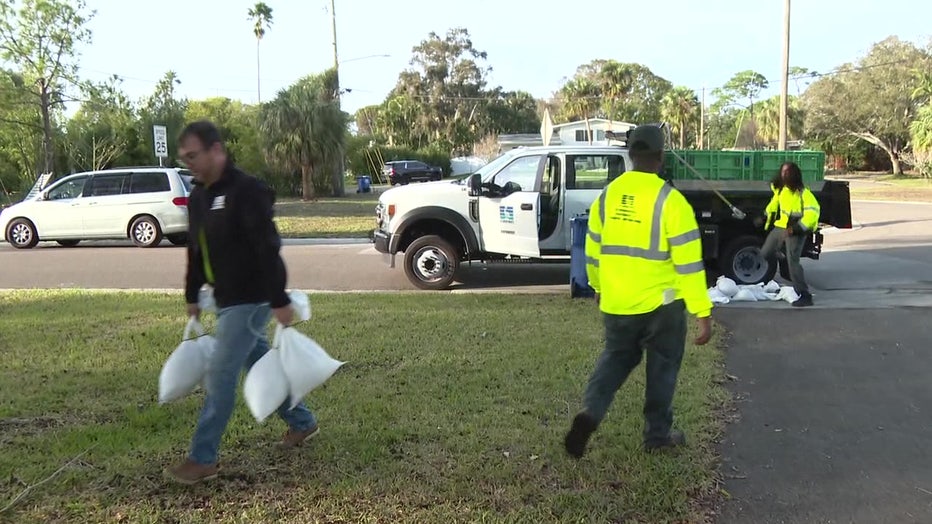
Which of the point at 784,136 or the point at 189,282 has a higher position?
the point at 784,136

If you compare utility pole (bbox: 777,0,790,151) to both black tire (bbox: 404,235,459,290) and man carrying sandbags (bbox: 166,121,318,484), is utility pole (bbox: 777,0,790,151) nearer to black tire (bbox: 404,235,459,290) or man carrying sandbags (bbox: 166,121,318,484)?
black tire (bbox: 404,235,459,290)

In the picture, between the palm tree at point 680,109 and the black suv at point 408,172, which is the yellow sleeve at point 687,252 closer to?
the black suv at point 408,172

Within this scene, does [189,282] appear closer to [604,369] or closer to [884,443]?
[604,369]

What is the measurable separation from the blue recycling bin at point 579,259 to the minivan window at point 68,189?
39.8 feet

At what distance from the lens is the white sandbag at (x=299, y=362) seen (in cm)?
380

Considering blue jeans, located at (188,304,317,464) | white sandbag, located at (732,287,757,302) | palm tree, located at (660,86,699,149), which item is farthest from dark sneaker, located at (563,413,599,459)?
palm tree, located at (660,86,699,149)

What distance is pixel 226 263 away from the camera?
11.8 feet

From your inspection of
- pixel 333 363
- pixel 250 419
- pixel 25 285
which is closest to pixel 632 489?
pixel 333 363

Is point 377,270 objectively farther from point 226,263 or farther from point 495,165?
point 226,263

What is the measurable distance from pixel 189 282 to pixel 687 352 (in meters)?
4.24

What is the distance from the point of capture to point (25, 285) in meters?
11.4

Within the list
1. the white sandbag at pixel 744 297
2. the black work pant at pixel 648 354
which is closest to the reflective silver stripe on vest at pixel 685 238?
the black work pant at pixel 648 354

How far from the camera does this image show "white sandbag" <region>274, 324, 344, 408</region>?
380cm

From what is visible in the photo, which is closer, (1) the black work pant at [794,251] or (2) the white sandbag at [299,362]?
(2) the white sandbag at [299,362]
